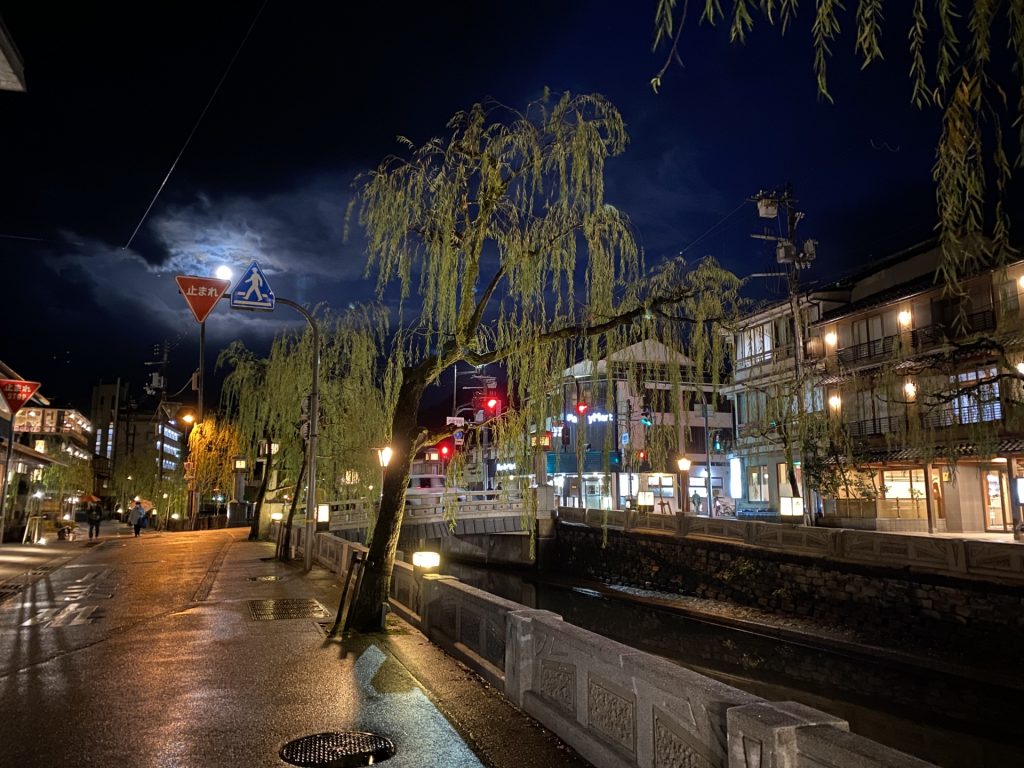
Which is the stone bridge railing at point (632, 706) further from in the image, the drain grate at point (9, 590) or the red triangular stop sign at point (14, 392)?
the red triangular stop sign at point (14, 392)

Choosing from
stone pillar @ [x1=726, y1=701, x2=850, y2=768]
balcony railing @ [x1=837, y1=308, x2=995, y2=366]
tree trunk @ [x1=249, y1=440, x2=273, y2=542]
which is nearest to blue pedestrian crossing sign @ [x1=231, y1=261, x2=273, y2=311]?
stone pillar @ [x1=726, y1=701, x2=850, y2=768]

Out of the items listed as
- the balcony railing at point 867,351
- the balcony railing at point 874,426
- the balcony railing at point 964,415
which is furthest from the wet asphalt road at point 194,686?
the balcony railing at point 867,351

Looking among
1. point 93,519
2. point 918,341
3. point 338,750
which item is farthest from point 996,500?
point 93,519

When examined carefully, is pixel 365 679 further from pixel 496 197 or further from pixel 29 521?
pixel 29 521

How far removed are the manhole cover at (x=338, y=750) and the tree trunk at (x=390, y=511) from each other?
15.7ft

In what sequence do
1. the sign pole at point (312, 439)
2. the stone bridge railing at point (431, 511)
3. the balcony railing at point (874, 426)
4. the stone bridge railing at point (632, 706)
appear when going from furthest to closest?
the balcony railing at point (874, 426)
the stone bridge railing at point (431, 511)
the sign pole at point (312, 439)
the stone bridge railing at point (632, 706)

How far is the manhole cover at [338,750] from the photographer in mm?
5848

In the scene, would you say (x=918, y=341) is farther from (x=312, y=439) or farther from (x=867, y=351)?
(x=312, y=439)

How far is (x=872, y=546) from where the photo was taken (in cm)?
2005

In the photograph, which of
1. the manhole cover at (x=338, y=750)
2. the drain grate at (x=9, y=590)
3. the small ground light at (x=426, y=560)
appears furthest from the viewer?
the drain grate at (x=9, y=590)

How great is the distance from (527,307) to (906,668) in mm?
13695

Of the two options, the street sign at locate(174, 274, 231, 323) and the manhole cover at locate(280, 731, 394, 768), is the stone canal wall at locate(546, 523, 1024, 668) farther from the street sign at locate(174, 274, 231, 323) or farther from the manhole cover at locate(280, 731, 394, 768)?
the manhole cover at locate(280, 731, 394, 768)

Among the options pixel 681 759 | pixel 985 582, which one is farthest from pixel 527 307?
pixel 985 582

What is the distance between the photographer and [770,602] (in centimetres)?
2338
